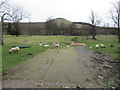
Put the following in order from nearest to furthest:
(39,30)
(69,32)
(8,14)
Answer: (8,14) < (69,32) < (39,30)

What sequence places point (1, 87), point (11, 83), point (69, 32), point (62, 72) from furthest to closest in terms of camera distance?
point (69, 32) → point (62, 72) → point (11, 83) → point (1, 87)

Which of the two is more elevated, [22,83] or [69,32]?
[69,32]

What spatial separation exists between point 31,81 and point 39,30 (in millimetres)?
43480

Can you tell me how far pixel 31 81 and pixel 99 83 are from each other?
2.98 m

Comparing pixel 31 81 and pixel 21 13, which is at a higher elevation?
pixel 21 13

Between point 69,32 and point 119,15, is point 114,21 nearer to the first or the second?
point 119,15

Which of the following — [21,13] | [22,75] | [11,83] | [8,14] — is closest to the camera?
[11,83]

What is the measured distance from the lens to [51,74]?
5805mm

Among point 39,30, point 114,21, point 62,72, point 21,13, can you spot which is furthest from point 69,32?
point 62,72

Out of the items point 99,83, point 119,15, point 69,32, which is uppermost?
point 119,15

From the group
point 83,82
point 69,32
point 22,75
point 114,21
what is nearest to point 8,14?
point 22,75

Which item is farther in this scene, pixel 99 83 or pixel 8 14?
pixel 8 14

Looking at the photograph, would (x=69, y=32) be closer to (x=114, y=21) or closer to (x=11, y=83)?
(x=114, y=21)

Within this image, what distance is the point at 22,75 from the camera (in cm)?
562
